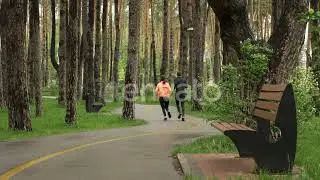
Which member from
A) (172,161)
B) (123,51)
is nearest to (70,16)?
(172,161)

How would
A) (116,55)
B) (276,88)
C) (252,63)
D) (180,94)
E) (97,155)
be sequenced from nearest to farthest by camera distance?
(276,88) → (97,155) → (252,63) → (180,94) → (116,55)

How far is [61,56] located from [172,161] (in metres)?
20.7

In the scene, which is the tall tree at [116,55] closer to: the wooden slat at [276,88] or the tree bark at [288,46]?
the tree bark at [288,46]

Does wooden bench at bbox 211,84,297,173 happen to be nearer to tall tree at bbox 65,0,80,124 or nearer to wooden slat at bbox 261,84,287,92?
wooden slat at bbox 261,84,287,92

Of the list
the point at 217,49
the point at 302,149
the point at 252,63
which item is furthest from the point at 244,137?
the point at 217,49

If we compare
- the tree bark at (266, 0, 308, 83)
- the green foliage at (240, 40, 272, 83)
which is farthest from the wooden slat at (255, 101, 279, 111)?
the tree bark at (266, 0, 308, 83)

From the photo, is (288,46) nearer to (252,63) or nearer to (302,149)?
(252,63)

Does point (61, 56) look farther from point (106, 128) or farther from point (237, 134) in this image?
point (237, 134)

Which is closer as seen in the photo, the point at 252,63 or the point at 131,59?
the point at 252,63

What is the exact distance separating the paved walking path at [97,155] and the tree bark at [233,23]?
279 centimetres

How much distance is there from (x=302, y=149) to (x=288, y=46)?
2.98 meters

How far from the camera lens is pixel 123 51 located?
279 feet

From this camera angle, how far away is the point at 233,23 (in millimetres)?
16734

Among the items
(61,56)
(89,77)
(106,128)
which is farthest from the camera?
(89,77)
